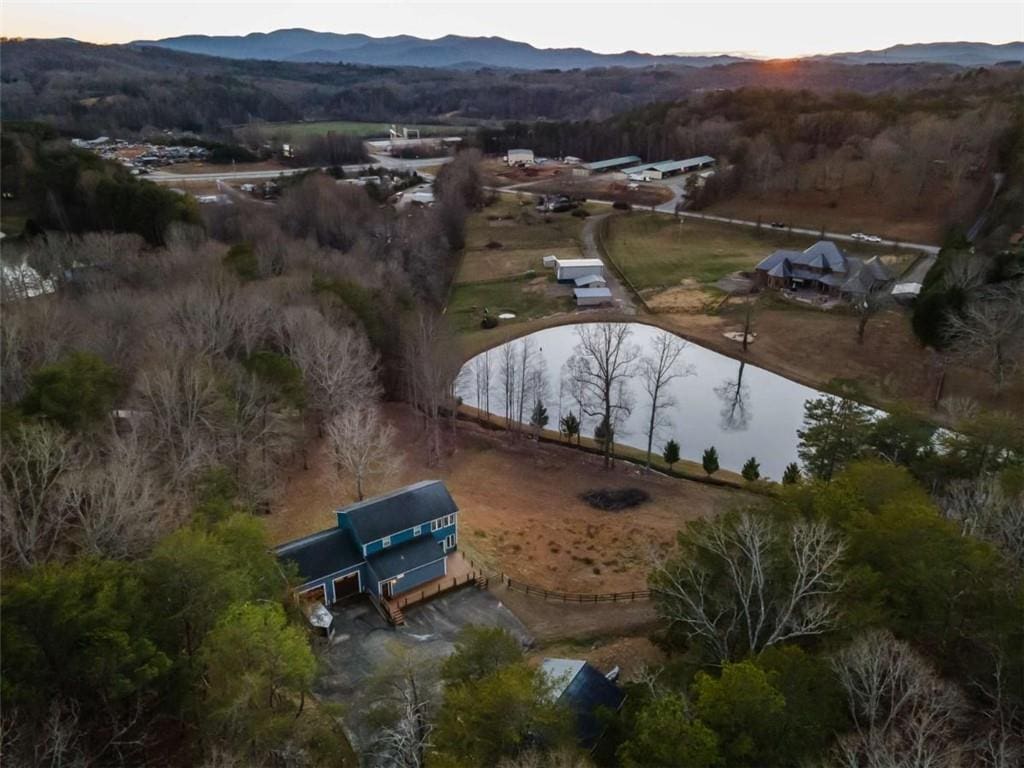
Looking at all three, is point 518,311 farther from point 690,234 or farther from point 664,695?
point 664,695

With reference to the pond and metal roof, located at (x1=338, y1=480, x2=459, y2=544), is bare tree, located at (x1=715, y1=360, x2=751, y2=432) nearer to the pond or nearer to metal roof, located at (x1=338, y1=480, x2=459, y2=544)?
the pond

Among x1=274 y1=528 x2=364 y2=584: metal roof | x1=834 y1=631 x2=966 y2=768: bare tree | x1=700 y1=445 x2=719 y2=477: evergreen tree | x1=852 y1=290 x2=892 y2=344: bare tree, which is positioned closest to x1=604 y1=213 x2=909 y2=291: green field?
x1=852 y1=290 x2=892 y2=344: bare tree

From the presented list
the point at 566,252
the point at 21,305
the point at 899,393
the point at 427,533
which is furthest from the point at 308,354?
the point at 566,252

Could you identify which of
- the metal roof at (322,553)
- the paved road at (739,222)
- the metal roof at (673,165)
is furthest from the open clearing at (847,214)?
the metal roof at (322,553)

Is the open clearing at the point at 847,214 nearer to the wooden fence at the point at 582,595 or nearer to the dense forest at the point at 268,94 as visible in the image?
the wooden fence at the point at 582,595

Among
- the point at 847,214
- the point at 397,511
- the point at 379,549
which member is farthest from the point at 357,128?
the point at 379,549

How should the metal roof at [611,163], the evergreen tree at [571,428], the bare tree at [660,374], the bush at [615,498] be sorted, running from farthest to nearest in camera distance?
1. the metal roof at [611,163]
2. the bare tree at [660,374]
3. the evergreen tree at [571,428]
4. the bush at [615,498]

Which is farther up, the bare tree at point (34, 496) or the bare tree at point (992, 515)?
the bare tree at point (34, 496)

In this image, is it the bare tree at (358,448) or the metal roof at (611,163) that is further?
the metal roof at (611,163)
